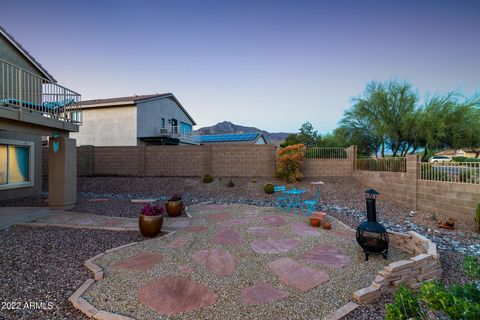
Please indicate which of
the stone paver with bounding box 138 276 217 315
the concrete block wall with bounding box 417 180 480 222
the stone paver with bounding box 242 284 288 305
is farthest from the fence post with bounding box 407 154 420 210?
the stone paver with bounding box 138 276 217 315

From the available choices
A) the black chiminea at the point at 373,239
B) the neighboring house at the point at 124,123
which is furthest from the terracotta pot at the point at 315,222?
the neighboring house at the point at 124,123

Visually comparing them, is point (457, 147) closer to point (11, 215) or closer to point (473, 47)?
point (473, 47)

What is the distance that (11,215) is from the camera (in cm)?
704

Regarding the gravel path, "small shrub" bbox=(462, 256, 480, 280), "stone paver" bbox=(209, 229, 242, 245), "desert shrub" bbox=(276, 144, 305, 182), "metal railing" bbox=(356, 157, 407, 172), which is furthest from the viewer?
"desert shrub" bbox=(276, 144, 305, 182)

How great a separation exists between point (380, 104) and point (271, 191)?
10.6 meters

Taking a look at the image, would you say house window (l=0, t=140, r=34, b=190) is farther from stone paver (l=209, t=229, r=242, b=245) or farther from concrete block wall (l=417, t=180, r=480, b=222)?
concrete block wall (l=417, t=180, r=480, b=222)

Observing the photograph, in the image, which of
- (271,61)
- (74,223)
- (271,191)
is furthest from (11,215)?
(271,61)

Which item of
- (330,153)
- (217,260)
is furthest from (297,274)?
(330,153)

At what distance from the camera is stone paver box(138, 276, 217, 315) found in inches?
118

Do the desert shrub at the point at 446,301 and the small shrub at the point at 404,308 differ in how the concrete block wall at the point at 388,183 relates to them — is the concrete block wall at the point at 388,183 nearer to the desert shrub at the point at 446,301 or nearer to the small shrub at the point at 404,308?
the desert shrub at the point at 446,301

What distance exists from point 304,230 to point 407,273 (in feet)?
8.59

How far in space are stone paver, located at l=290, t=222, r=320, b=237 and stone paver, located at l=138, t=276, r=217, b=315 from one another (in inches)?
124

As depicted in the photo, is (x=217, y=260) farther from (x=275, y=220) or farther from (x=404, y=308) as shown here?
(x=404, y=308)

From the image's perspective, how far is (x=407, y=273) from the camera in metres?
3.67
